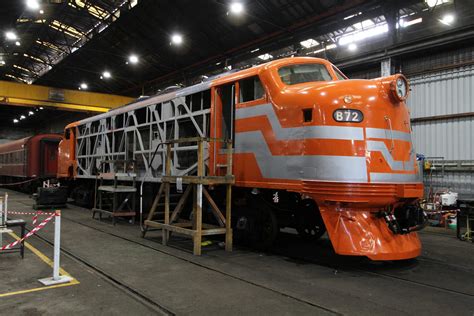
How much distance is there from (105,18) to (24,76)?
16.3m

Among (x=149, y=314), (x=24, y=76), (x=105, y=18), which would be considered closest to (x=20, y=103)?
(x=105, y=18)

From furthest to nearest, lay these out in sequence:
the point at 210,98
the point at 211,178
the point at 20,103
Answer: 1. the point at 20,103
2. the point at 210,98
3. the point at 211,178

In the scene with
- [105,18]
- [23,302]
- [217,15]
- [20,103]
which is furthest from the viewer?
[20,103]

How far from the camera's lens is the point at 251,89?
6.70m

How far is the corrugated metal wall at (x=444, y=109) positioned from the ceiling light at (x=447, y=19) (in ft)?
4.58

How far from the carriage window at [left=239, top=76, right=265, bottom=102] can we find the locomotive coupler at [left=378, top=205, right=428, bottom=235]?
275 centimetres

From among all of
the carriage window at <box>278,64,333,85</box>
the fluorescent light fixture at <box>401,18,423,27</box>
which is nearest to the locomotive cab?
the carriage window at <box>278,64,333,85</box>

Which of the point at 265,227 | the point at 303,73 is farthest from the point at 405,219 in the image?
the point at 303,73

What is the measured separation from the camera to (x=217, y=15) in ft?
51.4

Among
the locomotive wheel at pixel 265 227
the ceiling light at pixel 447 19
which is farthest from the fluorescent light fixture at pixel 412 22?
the locomotive wheel at pixel 265 227

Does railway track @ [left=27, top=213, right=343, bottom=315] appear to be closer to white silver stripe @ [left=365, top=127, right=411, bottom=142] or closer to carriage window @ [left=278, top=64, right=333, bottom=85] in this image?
white silver stripe @ [left=365, top=127, right=411, bottom=142]

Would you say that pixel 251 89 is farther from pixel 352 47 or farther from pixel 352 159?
pixel 352 47

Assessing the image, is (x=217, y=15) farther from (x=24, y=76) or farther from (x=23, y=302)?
(x=24, y=76)

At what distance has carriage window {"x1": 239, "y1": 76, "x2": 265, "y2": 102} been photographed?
21.3ft
